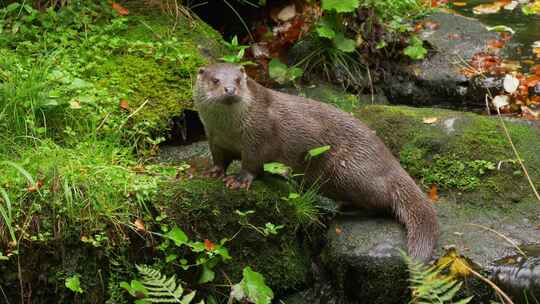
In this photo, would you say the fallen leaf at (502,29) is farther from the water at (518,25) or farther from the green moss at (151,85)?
the green moss at (151,85)

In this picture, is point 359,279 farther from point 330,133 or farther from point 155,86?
point 155,86

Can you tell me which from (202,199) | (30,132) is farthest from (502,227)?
(30,132)

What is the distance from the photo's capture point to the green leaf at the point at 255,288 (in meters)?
4.06

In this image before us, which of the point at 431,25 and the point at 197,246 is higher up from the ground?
the point at 431,25

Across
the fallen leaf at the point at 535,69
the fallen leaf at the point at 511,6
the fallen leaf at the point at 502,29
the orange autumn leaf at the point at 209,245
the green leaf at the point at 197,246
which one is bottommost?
the orange autumn leaf at the point at 209,245

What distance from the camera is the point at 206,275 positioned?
4.34 meters

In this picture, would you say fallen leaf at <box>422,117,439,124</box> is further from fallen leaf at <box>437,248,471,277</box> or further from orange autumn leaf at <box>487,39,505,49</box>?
orange autumn leaf at <box>487,39,505,49</box>

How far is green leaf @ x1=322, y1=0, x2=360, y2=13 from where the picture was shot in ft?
20.2

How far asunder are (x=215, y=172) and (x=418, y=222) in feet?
3.86

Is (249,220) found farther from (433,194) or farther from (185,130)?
(433,194)

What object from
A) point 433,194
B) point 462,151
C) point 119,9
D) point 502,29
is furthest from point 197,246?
point 502,29

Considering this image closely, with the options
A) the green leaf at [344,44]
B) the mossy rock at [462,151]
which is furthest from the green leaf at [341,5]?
the mossy rock at [462,151]

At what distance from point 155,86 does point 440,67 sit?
2481 mm

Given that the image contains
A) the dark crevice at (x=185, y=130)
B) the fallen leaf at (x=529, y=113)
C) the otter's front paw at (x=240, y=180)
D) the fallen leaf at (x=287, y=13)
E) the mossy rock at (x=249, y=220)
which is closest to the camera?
the mossy rock at (x=249, y=220)
